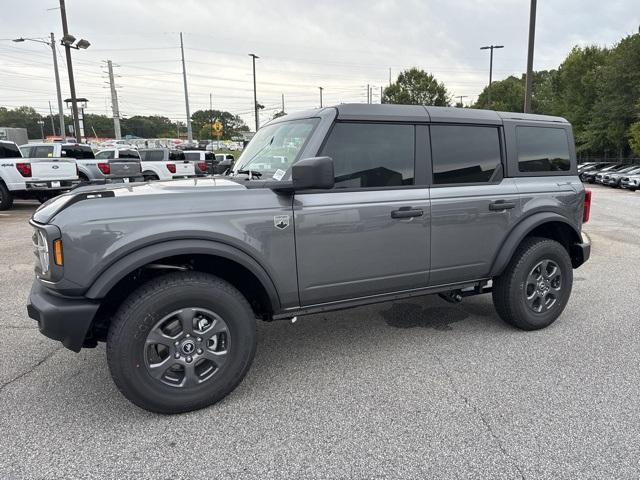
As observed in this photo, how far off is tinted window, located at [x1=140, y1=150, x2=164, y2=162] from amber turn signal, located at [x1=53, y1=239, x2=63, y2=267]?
17869mm

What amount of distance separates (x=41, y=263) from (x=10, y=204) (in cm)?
1201

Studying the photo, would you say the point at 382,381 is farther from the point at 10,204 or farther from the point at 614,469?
the point at 10,204

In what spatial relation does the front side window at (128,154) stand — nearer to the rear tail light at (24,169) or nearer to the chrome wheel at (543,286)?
the rear tail light at (24,169)

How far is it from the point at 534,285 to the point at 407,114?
1.97m

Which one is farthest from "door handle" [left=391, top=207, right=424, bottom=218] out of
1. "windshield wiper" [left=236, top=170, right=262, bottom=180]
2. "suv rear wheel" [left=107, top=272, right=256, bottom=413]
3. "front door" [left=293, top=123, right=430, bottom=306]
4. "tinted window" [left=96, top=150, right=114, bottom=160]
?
"tinted window" [left=96, top=150, right=114, bottom=160]

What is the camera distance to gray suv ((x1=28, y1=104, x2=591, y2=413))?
2590mm

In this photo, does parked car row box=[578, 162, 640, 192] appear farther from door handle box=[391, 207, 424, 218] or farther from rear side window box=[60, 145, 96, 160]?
door handle box=[391, 207, 424, 218]

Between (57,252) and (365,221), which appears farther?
(365,221)

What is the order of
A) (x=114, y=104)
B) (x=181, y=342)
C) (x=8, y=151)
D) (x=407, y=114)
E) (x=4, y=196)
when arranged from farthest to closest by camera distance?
(x=114, y=104) → (x=8, y=151) → (x=4, y=196) → (x=407, y=114) → (x=181, y=342)

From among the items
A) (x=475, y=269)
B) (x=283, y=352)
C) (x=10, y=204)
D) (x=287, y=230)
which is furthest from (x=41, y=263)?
(x=10, y=204)

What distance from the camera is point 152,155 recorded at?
63.4 ft

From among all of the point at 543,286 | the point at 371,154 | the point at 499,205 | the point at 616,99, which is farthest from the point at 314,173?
the point at 616,99

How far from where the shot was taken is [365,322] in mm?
4438

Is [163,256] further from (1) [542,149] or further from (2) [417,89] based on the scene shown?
(2) [417,89]
